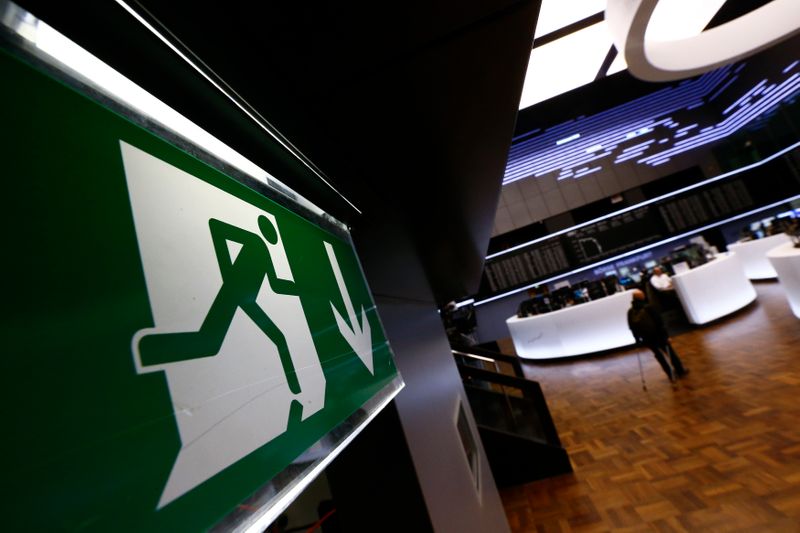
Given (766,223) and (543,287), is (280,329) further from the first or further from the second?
(766,223)

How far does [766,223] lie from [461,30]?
12.9 m

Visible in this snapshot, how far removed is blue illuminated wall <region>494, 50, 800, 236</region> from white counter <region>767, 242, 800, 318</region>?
14.4ft

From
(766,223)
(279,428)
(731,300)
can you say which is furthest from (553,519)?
(766,223)

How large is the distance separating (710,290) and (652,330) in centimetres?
361

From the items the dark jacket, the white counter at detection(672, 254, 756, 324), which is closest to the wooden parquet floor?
the dark jacket

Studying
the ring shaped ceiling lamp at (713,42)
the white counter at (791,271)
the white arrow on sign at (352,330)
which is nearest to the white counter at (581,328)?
the white counter at (791,271)

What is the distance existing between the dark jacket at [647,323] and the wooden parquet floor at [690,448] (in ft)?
2.28

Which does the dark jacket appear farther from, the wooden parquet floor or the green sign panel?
the green sign panel

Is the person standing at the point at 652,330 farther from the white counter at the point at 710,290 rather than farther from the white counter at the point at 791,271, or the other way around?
the white counter at the point at 710,290

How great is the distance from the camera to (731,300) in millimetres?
7832

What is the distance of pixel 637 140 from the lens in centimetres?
997

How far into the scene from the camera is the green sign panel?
10.6 inches

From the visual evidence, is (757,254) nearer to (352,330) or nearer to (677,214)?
(677,214)

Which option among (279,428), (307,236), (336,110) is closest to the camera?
(279,428)
